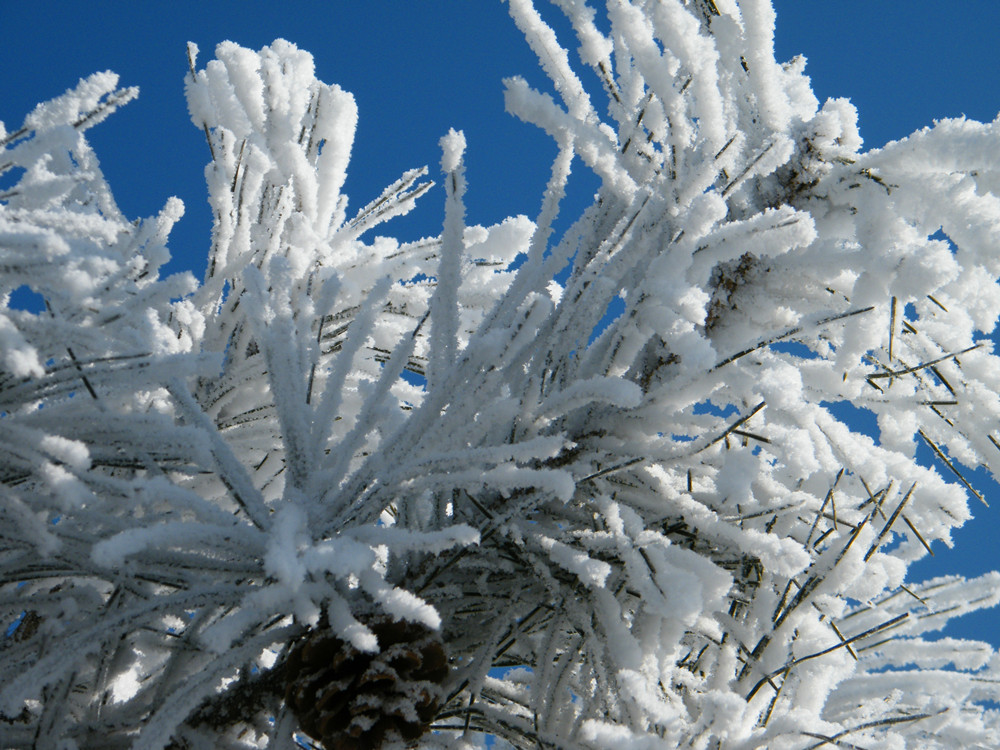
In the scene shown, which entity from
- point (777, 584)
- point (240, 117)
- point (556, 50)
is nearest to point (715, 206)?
point (556, 50)

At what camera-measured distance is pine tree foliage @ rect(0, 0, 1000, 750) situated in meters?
0.77

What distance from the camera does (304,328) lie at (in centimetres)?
92

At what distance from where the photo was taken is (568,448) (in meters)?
0.94

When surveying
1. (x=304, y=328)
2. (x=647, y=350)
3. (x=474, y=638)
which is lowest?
(x=474, y=638)

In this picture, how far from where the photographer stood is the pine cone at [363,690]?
78cm

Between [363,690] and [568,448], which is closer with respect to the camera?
[363,690]

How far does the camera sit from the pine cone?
785 millimetres

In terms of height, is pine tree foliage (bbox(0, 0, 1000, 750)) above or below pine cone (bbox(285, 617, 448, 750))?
above

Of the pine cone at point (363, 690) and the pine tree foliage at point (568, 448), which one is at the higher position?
the pine tree foliage at point (568, 448)

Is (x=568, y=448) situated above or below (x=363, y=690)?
above

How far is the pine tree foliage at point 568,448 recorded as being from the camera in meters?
0.77

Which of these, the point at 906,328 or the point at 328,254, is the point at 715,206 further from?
the point at 328,254

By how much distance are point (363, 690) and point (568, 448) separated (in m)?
0.35

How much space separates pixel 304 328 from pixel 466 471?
279 mm
